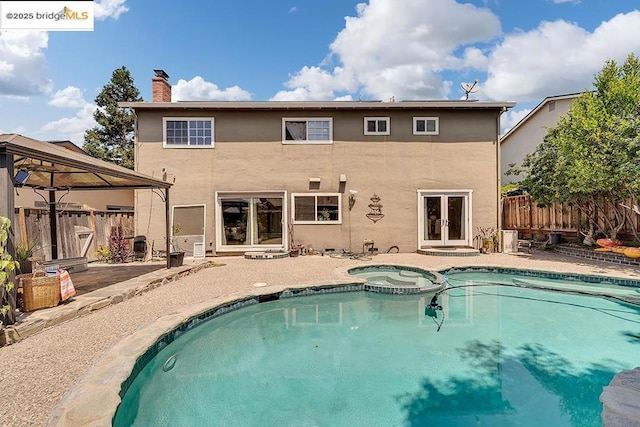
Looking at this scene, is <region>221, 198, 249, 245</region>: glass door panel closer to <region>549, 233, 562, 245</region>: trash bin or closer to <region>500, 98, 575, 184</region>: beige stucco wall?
<region>549, 233, 562, 245</region>: trash bin

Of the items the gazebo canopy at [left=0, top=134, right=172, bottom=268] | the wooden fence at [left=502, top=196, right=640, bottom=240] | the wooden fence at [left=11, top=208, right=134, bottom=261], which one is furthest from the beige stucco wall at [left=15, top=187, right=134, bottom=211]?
the wooden fence at [left=502, top=196, right=640, bottom=240]

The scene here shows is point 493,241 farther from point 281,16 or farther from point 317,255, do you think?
point 281,16

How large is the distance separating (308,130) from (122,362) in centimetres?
1007

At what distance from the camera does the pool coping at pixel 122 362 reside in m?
2.49

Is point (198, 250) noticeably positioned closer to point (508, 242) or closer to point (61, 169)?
point (61, 169)

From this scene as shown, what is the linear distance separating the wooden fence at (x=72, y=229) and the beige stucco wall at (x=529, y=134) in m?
19.6

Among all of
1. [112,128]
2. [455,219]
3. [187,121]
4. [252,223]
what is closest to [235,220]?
[252,223]

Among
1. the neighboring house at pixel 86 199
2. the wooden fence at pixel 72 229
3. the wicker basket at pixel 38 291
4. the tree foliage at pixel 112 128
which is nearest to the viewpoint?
the wicker basket at pixel 38 291

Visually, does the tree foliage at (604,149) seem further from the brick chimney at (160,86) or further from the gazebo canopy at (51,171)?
the brick chimney at (160,86)

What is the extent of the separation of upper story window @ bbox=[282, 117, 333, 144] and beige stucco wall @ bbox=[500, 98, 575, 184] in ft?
40.3

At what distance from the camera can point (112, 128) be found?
28453 mm

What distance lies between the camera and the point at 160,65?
1252 centimetres

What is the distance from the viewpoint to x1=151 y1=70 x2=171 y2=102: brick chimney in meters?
12.1

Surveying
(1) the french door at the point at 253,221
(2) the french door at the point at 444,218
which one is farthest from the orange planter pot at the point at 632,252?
(1) the french door at the point at 253,221
